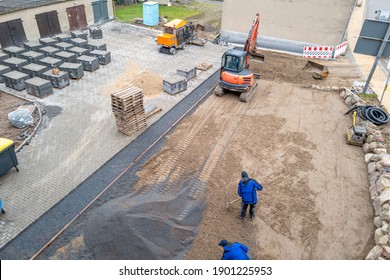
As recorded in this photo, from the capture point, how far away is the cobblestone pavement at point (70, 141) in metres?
10.0

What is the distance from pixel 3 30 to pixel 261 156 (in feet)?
68.1

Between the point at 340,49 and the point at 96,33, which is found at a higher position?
the point at 340,49

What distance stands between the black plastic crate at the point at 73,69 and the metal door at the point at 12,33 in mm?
7017

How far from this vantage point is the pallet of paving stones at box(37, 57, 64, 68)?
59.5 ft

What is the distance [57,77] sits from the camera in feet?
55.1

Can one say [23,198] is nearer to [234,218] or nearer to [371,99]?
[234,218]

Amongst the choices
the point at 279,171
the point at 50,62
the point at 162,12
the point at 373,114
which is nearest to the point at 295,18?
the point at 373,114

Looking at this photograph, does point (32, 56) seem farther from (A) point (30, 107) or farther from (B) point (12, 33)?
(A) point (30, 107)

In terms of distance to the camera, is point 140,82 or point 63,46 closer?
point 140,82

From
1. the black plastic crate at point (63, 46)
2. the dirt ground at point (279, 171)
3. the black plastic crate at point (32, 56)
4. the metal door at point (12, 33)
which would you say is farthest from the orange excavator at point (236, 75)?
the metal door at point (12, 33)

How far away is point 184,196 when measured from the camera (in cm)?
1042

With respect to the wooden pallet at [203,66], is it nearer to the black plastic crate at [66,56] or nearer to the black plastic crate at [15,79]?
the black plastic crate at [66,56]

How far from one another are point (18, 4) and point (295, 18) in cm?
2184

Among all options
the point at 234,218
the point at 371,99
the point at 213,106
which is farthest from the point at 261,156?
the point at 371,99
